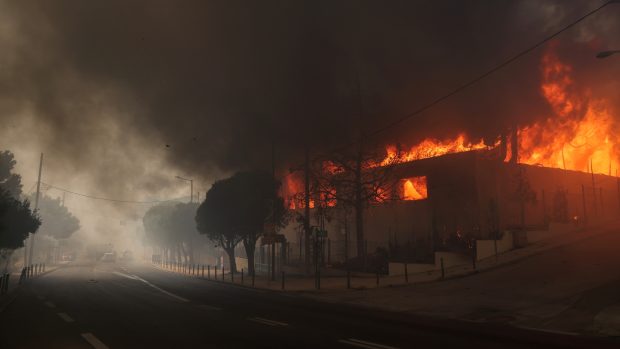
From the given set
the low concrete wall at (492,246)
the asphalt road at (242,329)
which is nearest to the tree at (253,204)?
the low concrete wall at (492,246)

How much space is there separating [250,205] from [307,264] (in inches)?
316

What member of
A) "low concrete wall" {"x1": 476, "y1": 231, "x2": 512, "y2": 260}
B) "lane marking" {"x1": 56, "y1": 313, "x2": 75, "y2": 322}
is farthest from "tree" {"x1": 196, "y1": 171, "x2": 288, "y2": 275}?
"lane marking" {"x1": 56, "y1": 313, "x2": 75, "y2": 322}

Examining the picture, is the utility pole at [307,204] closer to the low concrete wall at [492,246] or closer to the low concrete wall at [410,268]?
the low concrete wall at [410,268]

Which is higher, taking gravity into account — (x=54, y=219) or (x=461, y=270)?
(x=54, y=219)

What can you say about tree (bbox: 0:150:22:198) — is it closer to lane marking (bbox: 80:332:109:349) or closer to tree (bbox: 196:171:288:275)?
tree (bbox: 196:171:288:275)

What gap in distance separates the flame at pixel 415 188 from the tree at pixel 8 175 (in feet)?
125

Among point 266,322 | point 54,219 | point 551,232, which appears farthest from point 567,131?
point 54,219

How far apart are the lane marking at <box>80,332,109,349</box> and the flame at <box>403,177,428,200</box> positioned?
102 feet

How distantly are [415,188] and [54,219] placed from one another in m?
71.0

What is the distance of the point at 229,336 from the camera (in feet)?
30.6

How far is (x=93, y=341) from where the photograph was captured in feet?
28.9

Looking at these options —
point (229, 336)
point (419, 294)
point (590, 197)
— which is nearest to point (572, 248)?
point (419, 294)

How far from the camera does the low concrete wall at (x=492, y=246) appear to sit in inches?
957

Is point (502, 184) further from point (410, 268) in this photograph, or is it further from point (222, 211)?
point (222, 211)
